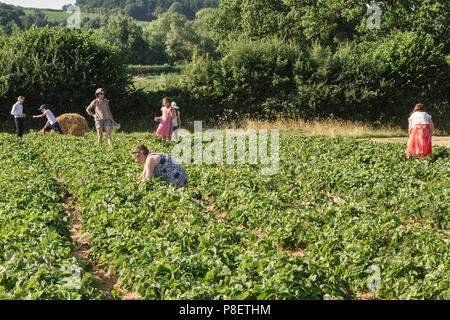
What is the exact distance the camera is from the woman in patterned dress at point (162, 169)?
24.7ft

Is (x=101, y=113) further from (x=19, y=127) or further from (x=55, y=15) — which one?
(x=55, y=15)

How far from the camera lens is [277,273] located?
4113 mm

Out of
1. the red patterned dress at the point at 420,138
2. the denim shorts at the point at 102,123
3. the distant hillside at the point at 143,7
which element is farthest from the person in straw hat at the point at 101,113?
the distant hillside at the point at 143,7

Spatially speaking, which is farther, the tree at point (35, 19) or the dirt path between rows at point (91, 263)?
the tree at point (35, 19)

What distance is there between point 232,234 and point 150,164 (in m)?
2.61

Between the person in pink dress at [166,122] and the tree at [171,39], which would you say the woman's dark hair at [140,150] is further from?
the tree at [171,39]

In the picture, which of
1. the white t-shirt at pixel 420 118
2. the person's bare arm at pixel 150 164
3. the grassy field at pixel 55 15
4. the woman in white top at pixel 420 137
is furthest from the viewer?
the grassy field at pixel 55 15

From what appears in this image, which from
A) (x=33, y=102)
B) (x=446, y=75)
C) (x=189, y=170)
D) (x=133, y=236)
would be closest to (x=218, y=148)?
(x=189, y=170)

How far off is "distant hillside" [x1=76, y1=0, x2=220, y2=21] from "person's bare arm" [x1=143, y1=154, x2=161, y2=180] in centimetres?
13075

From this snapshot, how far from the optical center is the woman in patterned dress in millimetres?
7527

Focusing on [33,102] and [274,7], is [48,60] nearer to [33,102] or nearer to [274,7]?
[33,102]

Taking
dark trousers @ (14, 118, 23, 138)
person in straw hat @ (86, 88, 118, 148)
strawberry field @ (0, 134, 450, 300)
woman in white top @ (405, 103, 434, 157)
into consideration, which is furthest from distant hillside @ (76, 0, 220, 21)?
strawberry field @ (0, 134, 450, 300)

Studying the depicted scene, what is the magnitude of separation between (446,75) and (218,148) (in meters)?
15.5
